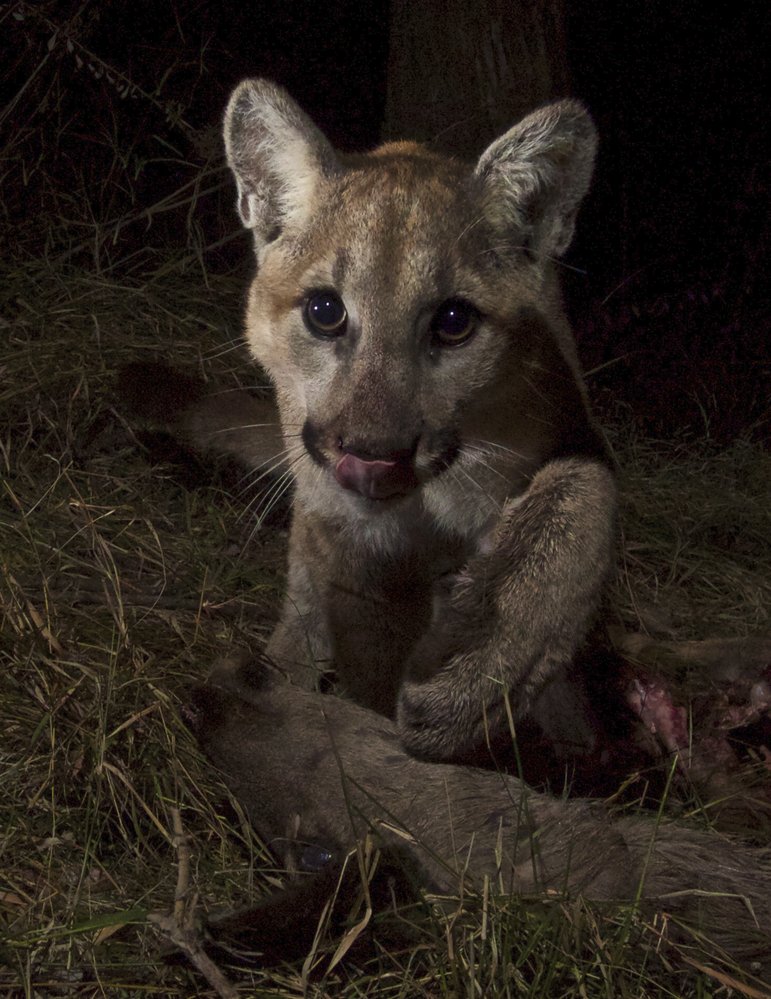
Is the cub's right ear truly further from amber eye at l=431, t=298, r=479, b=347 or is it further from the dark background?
the dark background

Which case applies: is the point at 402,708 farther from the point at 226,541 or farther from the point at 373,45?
the point at 373,45

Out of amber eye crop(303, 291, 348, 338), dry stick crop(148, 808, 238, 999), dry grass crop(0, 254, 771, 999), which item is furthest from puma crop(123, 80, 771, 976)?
dry stick crop(148, 808, 238, 999)

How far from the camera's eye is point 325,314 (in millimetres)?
2939

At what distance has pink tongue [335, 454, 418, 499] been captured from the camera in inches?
103

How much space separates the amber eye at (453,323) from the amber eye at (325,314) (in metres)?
0.24

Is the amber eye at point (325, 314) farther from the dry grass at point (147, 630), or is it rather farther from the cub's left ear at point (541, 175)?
the dry grass at point (147, 630)

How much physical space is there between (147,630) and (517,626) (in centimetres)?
116

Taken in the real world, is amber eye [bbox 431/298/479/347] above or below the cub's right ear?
below

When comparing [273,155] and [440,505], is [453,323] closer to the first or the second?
[440,505]

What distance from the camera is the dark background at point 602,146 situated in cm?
486

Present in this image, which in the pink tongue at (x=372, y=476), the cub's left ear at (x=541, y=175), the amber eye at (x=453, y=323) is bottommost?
the pink tongue at (x=372, y=476)

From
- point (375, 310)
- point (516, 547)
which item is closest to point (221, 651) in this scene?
point (516, 547)

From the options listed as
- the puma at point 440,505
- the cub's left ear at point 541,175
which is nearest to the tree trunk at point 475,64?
the puma at point 440,505

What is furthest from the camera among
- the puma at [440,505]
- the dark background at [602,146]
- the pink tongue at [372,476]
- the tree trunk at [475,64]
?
the dark background at [602,146]
